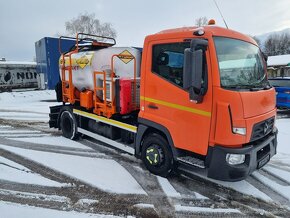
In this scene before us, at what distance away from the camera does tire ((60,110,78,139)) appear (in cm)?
670

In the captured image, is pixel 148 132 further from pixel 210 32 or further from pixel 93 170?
pixel 210 32

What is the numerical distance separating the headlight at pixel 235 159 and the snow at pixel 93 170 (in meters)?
1.44

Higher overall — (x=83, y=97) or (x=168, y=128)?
(x=83, y=97)

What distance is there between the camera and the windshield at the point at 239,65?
3.57 metres

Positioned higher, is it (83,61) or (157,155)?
(83,61)

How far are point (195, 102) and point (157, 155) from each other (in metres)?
1.35

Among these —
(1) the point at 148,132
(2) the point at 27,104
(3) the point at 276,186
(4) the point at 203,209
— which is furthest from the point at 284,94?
(2) the point at 27,104

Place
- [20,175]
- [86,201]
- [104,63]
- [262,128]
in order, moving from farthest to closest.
Result: [104,63] → [20,175] → [262,128] → [86,201]

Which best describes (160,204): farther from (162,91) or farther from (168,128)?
(162,91)

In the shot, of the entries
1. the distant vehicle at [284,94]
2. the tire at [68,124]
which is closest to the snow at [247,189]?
the tire at [68,124]

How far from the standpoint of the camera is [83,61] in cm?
574

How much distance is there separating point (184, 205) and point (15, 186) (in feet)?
9.18

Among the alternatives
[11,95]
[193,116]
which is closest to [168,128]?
[193,116]

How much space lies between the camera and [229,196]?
13.0 ft
